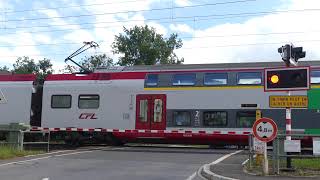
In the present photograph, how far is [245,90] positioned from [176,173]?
10591mm

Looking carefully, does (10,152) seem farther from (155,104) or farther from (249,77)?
(249,77)

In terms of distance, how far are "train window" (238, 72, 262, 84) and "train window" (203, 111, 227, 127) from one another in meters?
1.74

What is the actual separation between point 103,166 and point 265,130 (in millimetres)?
5798

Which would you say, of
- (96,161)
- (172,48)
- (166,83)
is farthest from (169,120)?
(172,48)

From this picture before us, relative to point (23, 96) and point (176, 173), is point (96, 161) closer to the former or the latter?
point (176, 173)

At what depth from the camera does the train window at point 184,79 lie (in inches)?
1067

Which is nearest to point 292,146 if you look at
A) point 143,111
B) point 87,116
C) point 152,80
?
point 143,111

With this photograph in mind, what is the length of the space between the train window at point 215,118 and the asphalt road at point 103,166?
Answer: 3599 millimetres

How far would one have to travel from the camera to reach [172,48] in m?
67.6

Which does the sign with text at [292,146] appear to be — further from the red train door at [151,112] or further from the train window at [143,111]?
the train window at [143,111]

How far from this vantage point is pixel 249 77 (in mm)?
26062

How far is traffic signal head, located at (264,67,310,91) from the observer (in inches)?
603

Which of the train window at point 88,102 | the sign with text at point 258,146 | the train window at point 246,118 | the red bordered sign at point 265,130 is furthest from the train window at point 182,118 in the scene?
the red bordered sign at point 265,130

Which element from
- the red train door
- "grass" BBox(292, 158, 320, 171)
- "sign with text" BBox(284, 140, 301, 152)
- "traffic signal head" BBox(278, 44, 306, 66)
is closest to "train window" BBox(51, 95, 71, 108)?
the red train door
